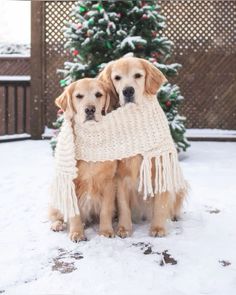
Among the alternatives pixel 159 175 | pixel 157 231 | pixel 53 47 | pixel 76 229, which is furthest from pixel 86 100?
pixel 53 47

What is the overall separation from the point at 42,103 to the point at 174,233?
18.2 ft

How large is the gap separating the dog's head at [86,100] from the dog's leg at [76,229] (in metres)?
0.64

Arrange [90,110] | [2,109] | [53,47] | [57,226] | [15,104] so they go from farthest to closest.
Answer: [2,109] → [15,104] → [53,47] → [57,226] → [90,110]

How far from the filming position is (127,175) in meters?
3.07

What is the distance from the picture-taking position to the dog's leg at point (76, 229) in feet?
9.71

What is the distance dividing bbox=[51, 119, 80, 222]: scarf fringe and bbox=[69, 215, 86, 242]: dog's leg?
43 mm

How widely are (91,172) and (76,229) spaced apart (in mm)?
381

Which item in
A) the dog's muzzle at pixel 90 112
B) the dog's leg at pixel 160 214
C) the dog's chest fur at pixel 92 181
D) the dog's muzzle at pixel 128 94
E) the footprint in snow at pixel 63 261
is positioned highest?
the dog's muzzle at pixel 128 94

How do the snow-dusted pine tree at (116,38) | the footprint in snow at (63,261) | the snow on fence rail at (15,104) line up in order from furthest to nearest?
the snow on fence rail at (15,104)
the snow-dusted pine tree at (116,38)
the footprint in snow at (63,261)

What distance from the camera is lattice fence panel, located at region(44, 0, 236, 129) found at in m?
8.15

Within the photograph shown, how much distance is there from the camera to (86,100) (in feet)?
9.69

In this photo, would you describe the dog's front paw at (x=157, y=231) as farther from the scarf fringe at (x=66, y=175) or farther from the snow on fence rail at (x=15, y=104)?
the snow on fence rail at (x=15, y=104)

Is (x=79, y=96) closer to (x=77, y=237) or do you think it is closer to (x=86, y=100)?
(x=86, y=100)

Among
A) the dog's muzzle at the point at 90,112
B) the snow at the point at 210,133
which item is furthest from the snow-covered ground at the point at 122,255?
the snow at the point at 210,133
